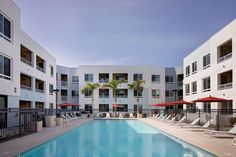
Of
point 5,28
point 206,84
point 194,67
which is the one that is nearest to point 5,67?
point 5,28

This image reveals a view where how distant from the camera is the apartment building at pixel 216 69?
72.1ft

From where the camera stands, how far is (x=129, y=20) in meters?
24.3

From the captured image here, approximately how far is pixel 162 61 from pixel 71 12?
3006 centimetres

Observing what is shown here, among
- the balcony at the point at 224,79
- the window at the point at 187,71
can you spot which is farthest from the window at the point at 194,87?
the balcony at the point at 224,79

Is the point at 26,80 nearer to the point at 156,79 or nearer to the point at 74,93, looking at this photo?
the point at 74,93

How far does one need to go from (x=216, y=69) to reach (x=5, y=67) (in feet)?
61.3

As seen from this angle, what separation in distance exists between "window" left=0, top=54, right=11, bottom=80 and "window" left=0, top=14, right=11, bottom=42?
1.53 meters

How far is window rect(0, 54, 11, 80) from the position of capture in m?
18.0

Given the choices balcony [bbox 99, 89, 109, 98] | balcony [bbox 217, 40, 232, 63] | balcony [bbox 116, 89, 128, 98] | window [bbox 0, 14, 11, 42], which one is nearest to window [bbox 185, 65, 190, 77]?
balcony [bbox 217, 40, 232, 63]

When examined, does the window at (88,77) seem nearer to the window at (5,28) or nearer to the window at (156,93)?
the window at (156,93)

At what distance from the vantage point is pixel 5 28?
1855 centimetres

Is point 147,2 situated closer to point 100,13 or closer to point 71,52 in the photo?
point 100,13

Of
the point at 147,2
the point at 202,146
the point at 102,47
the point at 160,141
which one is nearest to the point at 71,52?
the point at 102,47

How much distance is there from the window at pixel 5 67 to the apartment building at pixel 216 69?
1767 cm
